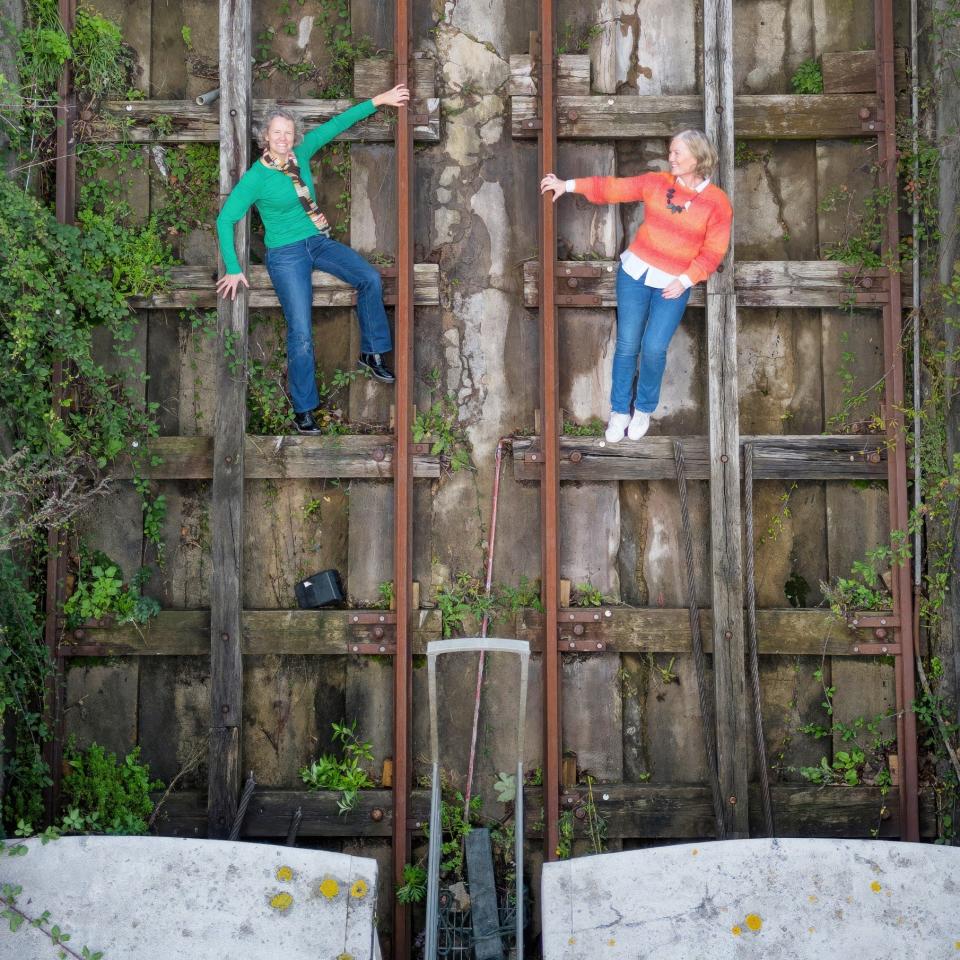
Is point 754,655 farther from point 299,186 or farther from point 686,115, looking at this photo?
point 299,186

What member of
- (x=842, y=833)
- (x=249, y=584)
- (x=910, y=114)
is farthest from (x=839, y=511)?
(x=249, y=584)

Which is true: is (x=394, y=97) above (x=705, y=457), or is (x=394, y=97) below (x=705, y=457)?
above

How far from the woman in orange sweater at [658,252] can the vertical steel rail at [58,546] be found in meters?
2.77

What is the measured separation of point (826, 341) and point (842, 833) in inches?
112

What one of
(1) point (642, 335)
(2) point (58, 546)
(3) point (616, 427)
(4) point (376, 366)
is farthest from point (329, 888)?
(1) point (642, 335)

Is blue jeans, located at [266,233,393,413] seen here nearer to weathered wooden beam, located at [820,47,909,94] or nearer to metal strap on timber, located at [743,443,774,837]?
metal strap on timber, located at [743,443,774,837]

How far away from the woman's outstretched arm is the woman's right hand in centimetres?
81

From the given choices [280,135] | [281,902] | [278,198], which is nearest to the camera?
[281,902]

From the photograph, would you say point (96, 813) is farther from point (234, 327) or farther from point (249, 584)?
point (234, 327)

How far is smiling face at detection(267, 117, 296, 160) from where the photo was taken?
5.20m

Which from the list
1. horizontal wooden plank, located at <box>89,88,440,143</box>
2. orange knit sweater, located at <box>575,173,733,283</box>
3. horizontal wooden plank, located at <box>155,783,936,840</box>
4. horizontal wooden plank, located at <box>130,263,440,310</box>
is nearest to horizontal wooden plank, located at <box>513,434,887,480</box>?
orange knit sweater, located at <box>575,173,733,283</box>

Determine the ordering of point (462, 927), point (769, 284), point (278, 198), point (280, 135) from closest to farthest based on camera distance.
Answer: point (462, 927), point (280, 135), point (278, 198), point (769, 284)

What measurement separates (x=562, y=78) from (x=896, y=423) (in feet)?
9.17

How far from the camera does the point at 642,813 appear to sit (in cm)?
530
